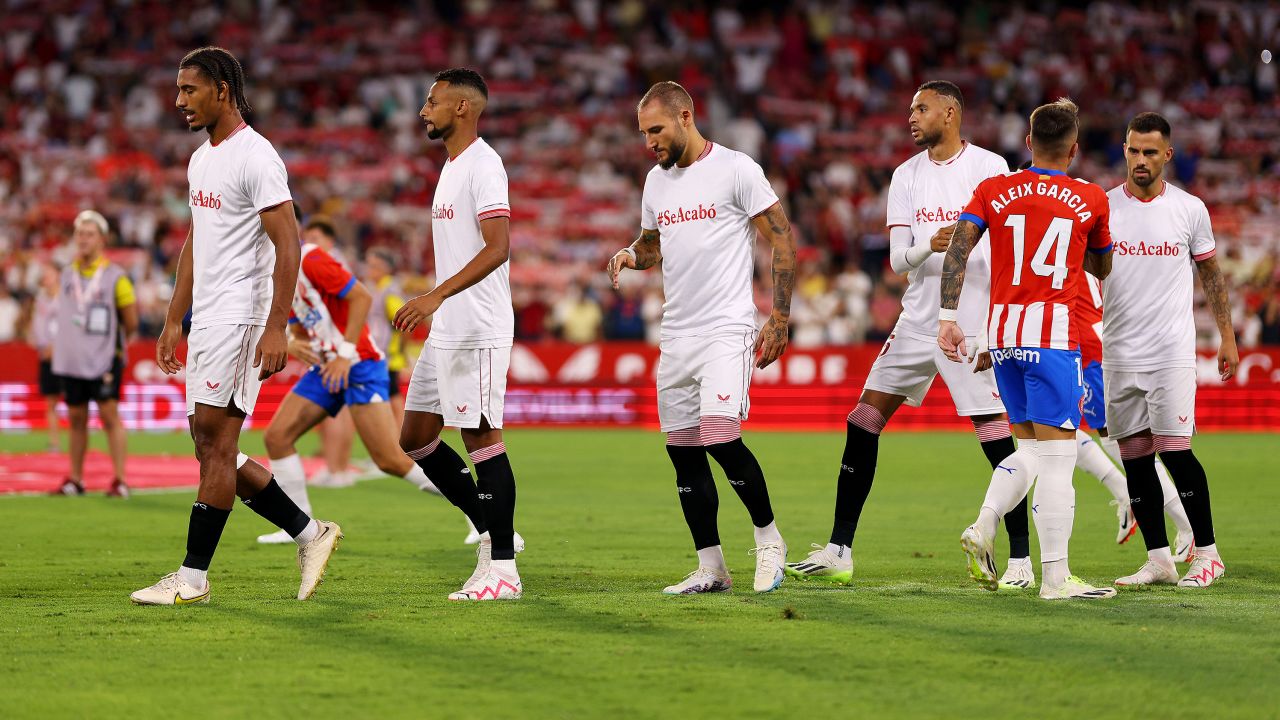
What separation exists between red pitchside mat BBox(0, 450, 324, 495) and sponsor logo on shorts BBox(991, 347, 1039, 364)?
9.49 metres

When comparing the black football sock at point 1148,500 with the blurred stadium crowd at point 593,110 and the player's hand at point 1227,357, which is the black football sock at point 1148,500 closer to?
the player's hand at point 1227,357

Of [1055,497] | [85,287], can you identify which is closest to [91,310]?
[85,287]

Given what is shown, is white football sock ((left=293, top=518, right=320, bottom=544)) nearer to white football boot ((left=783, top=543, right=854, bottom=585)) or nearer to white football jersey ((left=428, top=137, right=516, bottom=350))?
white football jersey ((left=428, top=137, right=516, bottom=350))

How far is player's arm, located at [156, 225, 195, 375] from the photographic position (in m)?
7.54

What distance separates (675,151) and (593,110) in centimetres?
2542

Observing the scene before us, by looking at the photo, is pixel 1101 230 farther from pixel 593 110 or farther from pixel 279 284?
pixel 593 110

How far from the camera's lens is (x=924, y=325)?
838cm

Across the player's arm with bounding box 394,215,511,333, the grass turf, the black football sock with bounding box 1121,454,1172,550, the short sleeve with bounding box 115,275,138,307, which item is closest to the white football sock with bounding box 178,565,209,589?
the grass turf

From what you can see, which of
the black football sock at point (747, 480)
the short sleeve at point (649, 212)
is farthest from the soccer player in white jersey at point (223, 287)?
the black football sock at point (747, 480)

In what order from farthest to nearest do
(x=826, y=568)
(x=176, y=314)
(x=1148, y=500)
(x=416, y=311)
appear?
(x=1148, y=500) < (x=826, y=568) < (x=176, y=314) < (x=416, y=311)

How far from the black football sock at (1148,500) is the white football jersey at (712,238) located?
8.12 feet

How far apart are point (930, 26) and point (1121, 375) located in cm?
2768

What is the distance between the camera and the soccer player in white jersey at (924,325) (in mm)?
8312

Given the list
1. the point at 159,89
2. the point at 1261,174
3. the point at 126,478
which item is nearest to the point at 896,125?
the point at 1261,174
